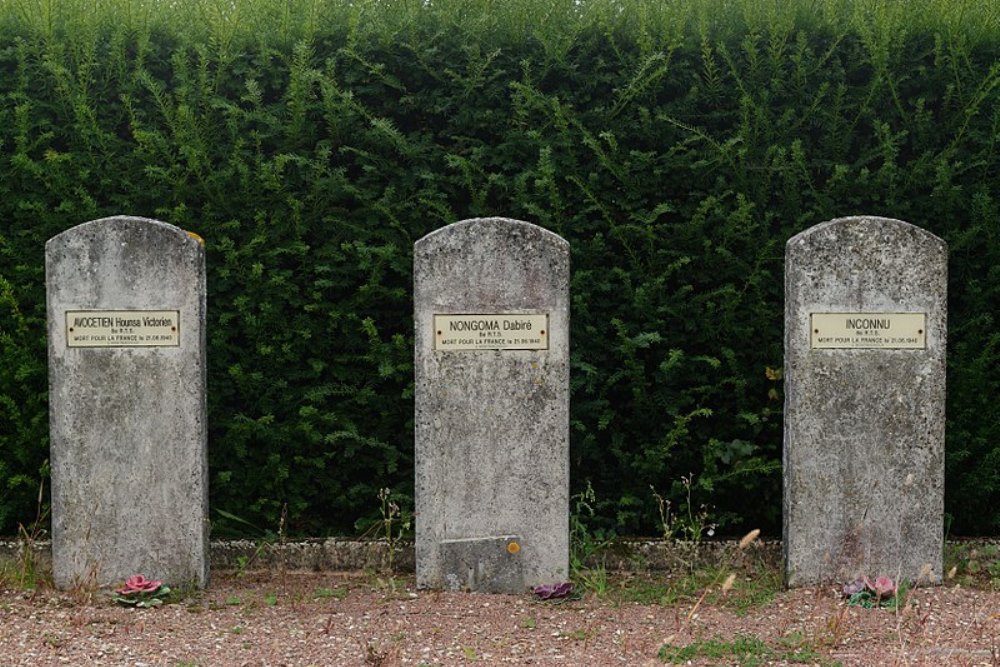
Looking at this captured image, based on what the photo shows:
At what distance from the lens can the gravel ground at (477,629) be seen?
3.97 m

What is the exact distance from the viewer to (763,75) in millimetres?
5320

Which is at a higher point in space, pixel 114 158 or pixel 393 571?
pixel 114 158

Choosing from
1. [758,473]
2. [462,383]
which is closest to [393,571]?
[462,383]

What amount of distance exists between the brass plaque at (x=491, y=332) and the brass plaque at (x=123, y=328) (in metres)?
1.27

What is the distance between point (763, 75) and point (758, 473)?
2.09 meters

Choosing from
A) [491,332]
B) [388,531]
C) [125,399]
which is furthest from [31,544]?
[491,332]

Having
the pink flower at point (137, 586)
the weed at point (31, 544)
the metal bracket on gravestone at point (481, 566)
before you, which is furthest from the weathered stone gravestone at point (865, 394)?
the weed at point (31, 544)

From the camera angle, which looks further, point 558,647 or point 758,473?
point 758,473

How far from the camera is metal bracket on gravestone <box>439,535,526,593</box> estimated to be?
4863 mm

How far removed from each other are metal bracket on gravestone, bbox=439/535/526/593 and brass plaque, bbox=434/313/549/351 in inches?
36.2

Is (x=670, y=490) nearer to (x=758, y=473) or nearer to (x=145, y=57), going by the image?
(x=758, y=473)

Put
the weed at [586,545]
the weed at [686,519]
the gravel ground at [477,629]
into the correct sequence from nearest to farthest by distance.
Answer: the gravel ground at [477,629] < the weed at [586,545] < the weed at [686,519]

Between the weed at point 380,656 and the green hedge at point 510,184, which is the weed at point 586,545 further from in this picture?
the weed at point 380,656

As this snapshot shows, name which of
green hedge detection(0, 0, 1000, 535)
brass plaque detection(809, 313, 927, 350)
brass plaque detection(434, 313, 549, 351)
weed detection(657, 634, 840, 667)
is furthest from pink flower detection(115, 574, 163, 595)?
brass plaque detection(809, 313, 927, 350)
